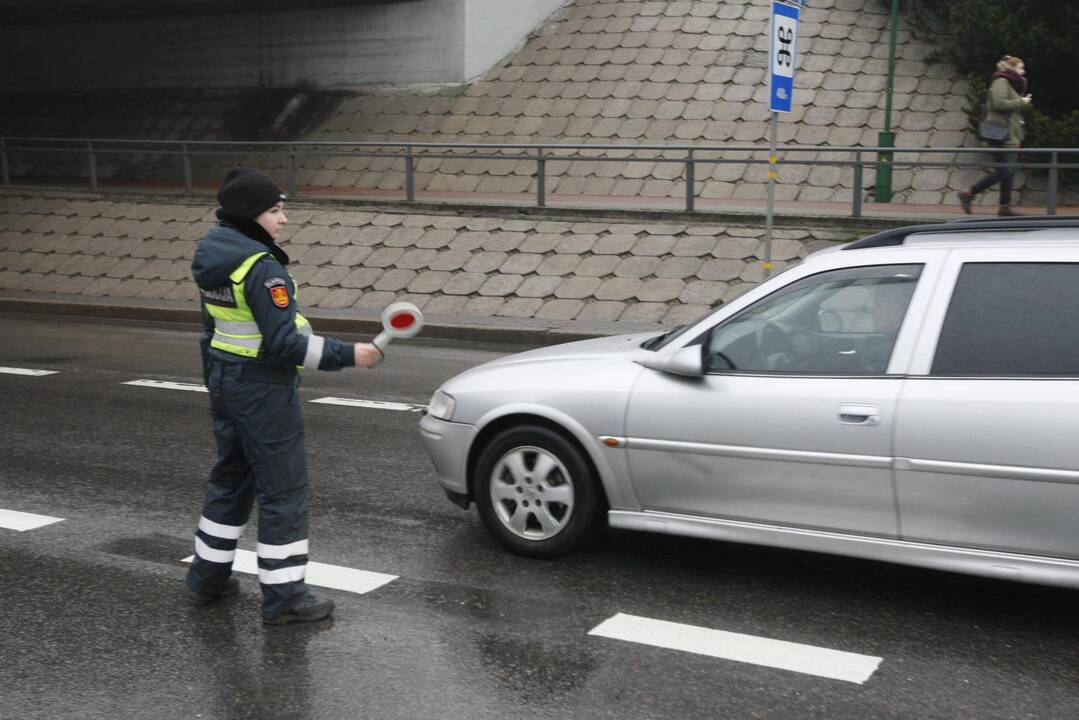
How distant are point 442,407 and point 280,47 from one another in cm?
2153

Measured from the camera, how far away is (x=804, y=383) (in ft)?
16.0

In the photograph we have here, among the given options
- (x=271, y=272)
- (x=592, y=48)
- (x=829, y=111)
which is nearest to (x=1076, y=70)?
(x=829, y=111)

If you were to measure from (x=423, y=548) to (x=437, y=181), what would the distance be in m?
11.2

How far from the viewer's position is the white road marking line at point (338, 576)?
519cm

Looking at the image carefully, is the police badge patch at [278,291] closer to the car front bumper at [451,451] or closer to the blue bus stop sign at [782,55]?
the car front bumper at [451,451]

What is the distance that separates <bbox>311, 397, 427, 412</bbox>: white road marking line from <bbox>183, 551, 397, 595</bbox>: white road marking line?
3633 millimetres

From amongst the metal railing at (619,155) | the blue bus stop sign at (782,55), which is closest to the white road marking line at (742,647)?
the blue bus stop sign at (782,55)

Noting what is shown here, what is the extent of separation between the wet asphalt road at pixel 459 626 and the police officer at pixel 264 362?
0.95 ft

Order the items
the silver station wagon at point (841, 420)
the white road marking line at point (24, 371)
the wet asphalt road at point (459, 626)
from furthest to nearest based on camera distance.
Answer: the white road marking line at point (24, 371) < the silver station wagon at point (841, 420) < the wet asphalt road at point (459, 626)

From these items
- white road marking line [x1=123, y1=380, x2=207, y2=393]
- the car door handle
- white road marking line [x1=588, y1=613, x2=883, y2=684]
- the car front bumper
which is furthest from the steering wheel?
white road marking line [x1=123, y1=380, x2=207, y2=393]

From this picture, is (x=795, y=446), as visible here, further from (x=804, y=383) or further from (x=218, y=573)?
(x=218, y=573)

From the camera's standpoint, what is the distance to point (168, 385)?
10.2 m

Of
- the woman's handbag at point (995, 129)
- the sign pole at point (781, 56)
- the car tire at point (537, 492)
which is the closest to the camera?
the car tire at point (537, 492)

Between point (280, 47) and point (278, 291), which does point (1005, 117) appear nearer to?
point (278, 291)
